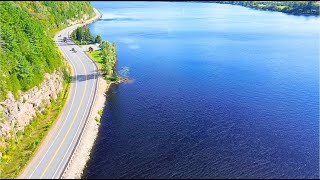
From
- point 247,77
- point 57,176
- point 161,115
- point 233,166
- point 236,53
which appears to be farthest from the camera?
point 236,53

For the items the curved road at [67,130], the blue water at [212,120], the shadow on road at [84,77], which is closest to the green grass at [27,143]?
the curved road at [67,130]

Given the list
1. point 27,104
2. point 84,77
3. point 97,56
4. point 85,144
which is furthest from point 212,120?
point 97,56

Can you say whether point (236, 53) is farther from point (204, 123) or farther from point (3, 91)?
point (3, 91)

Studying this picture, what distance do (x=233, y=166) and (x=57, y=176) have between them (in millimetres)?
39766

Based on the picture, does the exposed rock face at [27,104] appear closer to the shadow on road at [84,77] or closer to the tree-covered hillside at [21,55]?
the tree-covered hillside at [21,55]

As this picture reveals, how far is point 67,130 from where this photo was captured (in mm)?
86188

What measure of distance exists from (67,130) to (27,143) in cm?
1051

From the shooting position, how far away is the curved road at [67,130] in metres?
70.5

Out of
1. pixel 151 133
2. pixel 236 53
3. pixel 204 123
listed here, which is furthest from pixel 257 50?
pixel 151 133

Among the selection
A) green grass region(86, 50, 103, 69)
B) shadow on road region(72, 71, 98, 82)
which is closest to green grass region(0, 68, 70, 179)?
shadow on road region(72, 71, 98, 82)

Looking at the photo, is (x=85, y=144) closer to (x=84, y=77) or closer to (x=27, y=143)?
(x=27, y=143)

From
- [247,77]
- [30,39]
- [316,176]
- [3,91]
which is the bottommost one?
[316,176]

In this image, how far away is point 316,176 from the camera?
71000mm

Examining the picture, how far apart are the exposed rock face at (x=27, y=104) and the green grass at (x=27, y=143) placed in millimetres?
1876
